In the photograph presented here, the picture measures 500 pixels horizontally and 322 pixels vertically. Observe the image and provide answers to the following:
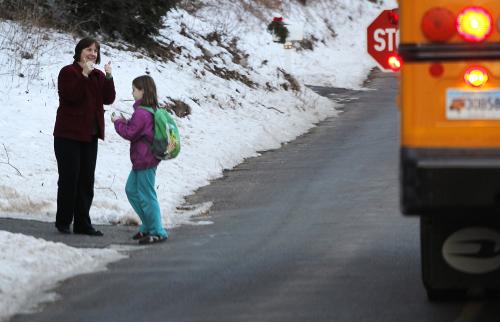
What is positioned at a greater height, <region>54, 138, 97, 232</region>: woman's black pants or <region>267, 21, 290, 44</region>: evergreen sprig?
<region>267, 21, 290, 44</region>: evergreen sprig

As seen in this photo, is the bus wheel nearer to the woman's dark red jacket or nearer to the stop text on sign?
the woman's dark red jacket

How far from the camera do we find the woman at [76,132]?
1179 cm

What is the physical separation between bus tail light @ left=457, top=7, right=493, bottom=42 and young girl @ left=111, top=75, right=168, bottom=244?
209 inches

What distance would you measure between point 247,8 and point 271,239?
24.7 metres

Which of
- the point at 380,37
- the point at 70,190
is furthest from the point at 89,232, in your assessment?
the point at 380,37

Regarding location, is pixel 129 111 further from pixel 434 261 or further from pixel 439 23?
pixel 439 23

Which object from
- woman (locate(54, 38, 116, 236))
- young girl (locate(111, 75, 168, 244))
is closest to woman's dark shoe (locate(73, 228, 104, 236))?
woman (locate(54, 38, 116, 236))

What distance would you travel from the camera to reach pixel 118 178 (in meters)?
14.7

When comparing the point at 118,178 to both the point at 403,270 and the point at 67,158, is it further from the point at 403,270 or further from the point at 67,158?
the point at 403,270

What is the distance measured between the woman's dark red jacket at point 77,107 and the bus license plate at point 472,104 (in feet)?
19.2

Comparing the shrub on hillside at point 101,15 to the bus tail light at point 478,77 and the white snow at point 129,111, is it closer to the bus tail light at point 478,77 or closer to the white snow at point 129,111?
Answer: the white snow at point 129,111

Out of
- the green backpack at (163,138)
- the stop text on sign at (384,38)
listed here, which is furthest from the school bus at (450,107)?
the stop text on sign at (384,38)

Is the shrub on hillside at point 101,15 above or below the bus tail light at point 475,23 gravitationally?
above

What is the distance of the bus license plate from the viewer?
643cm
